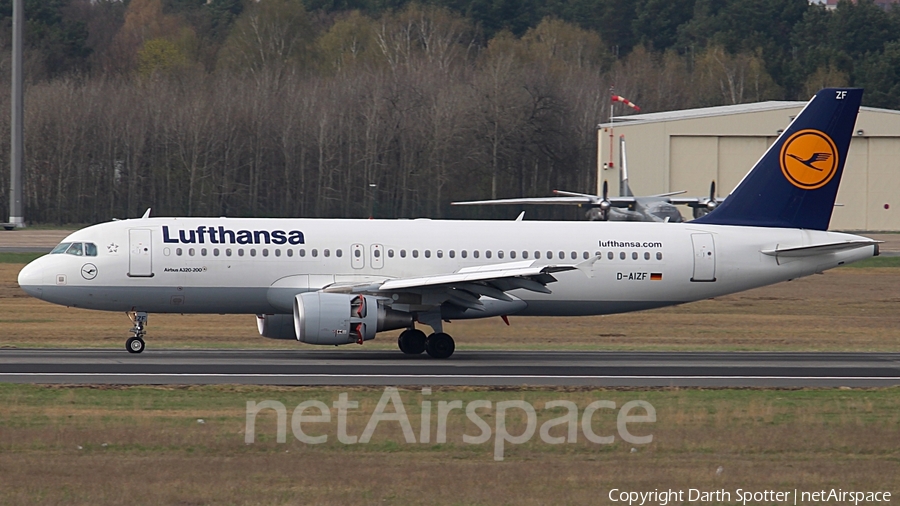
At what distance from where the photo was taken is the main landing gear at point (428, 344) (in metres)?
28.1

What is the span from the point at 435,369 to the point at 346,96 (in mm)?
67282

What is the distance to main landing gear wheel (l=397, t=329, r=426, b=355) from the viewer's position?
28.6 m

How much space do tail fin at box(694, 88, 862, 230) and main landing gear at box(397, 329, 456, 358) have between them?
7.85m

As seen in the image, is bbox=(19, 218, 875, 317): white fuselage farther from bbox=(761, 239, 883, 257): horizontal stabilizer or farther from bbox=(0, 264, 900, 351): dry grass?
bbox=(0, 264, 900, 351): dry grass

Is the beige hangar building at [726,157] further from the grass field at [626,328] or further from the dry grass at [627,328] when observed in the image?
the dry grass at [627,328]

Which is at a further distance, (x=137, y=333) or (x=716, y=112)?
(x=716, y=112)

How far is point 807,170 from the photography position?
101 ft

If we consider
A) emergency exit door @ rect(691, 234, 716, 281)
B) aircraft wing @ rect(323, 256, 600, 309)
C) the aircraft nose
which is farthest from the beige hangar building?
the aircraft nose

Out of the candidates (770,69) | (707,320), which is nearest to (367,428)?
(707,320)

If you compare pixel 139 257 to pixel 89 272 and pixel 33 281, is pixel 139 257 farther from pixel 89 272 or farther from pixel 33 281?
pixel 33 281

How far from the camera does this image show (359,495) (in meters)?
13.6

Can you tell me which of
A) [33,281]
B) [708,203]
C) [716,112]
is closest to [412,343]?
[33,281]

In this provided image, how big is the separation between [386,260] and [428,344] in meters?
2.25

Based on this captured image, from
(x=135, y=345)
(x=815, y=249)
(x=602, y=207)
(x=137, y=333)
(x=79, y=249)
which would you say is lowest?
(x=135, y=345)
